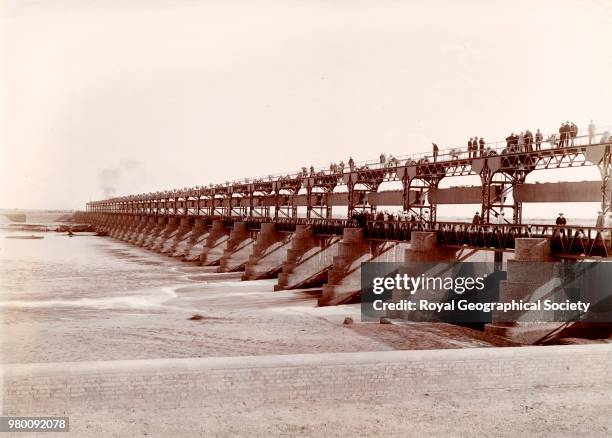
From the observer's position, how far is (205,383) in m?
13.3

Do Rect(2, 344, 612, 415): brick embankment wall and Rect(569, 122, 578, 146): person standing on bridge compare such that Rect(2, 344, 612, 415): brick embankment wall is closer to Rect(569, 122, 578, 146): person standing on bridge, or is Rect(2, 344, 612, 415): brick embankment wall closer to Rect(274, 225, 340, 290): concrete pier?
Rect(569, 122, 578, 146): person standing on bridge

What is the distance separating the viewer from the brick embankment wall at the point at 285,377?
41.2 feet

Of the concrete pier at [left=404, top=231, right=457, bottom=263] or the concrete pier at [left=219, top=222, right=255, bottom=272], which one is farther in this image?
the concrete pier at [left=219, top=222, right=255, bottom=272]

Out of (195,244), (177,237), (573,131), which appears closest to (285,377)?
(573,131)

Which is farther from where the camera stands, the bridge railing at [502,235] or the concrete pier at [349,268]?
the concrete pier at [349,268]

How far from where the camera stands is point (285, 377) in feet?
45.1

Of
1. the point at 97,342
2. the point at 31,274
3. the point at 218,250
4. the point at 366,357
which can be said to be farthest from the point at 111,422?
the point at 218,250

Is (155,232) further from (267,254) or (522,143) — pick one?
(522,143)

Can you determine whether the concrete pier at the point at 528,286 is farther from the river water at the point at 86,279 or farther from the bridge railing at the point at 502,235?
the river water at the point at 86,279

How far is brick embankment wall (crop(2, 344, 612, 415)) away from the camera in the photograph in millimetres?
12562

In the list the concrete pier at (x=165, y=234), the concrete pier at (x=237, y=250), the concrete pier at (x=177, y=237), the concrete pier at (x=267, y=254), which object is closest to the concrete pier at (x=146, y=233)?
the concrete pier at (x=165, y=234)

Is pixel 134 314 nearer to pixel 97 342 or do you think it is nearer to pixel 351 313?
pixel 97 342

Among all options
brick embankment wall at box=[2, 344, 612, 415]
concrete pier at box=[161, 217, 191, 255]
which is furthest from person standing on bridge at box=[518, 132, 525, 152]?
concrete pier at box=[161, 217, 191, 255]

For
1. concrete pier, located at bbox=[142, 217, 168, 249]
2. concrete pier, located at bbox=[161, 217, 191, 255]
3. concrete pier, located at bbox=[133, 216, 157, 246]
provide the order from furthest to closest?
concrete pier, located at bbox=[133, 216, 157, 246], concrete pier, located at bbox=[142, 217, 168, 249], concrete pier, located at bbox=[161, 217, 191, 255]
